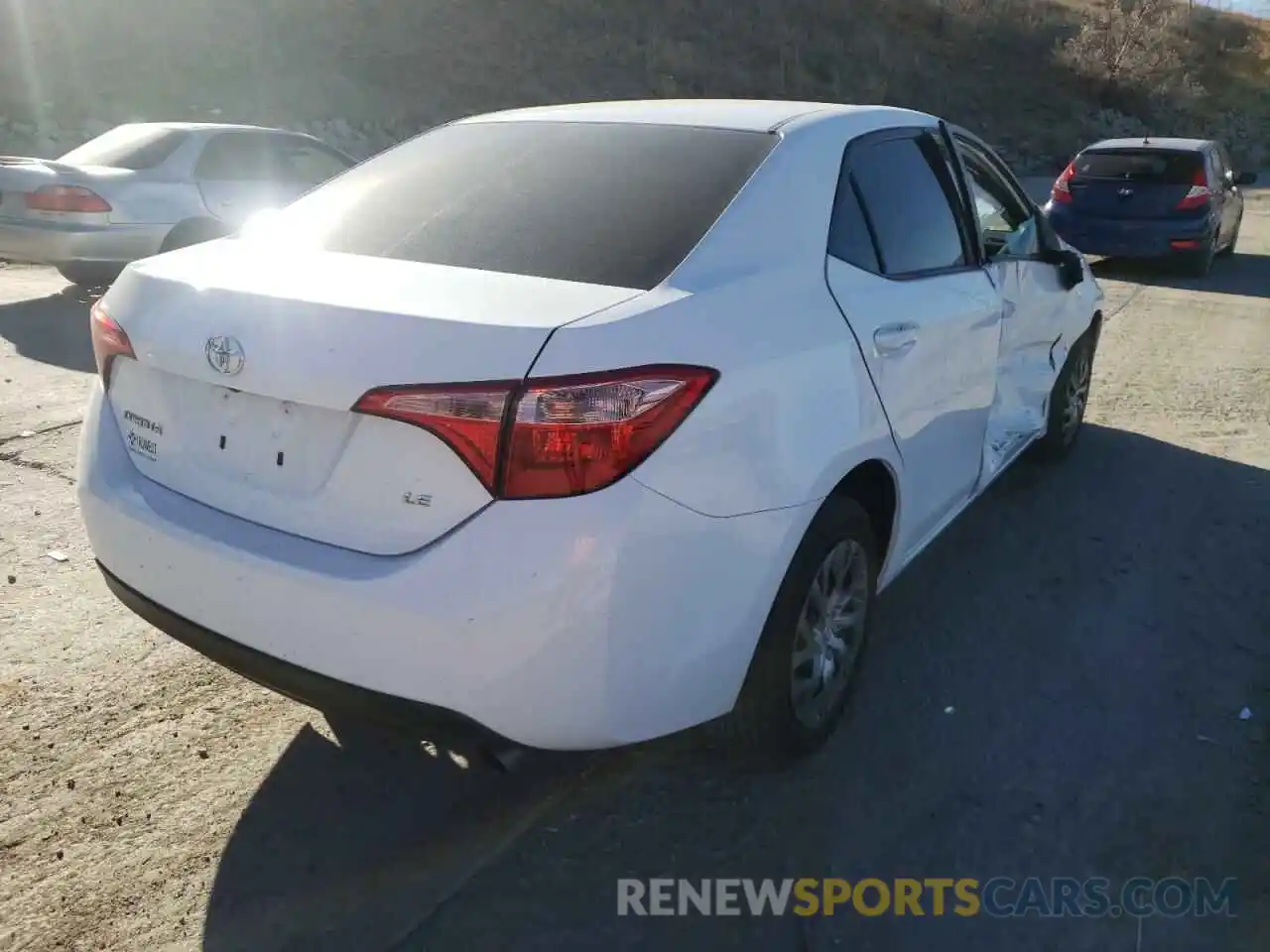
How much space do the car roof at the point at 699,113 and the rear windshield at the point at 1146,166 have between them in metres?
9.58

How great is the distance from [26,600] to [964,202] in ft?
11.8

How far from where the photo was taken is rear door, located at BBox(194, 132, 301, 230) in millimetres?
9375

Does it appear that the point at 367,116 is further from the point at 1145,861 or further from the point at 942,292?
the point at 1145,861

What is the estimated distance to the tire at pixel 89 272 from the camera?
8805 millimetres

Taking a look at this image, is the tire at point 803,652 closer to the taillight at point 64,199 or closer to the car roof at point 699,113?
the car roof at point 699,113

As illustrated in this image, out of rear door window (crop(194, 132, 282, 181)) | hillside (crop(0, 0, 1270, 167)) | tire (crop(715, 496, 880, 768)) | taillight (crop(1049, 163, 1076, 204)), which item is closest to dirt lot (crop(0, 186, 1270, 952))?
tire (crop(715, 496, 880, 768))

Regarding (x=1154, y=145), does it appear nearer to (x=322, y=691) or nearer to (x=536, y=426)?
(x=536, y=426)

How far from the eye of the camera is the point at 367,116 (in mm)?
20812

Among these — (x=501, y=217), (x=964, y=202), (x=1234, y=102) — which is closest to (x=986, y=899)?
(x=501, y=217)

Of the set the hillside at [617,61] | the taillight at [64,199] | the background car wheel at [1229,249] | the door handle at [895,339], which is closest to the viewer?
the door handle at [895,339]

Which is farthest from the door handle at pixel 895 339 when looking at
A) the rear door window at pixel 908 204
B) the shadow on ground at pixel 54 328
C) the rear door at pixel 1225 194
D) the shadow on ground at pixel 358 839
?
the rear door at pixel 1225 194

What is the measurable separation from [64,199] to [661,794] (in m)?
7.68

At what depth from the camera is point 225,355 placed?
2.46 m

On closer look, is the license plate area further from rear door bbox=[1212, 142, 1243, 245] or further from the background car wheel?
the background car wheel
